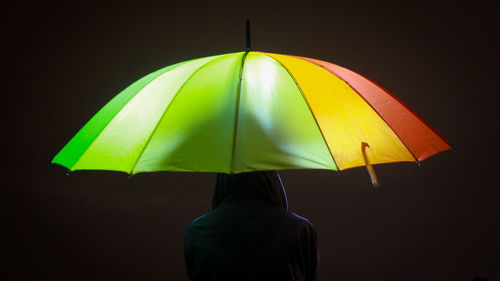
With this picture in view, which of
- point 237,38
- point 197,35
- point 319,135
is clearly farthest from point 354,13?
point 319,135

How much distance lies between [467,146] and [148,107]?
9.55 feet

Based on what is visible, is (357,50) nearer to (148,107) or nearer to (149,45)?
(149,45)

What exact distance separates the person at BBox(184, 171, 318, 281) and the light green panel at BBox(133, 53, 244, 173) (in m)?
0.24

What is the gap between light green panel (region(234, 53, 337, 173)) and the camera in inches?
56.6

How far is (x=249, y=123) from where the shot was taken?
1.50 metres

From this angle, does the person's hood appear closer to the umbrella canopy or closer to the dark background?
the umbrella canopy

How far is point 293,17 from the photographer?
12.3ft

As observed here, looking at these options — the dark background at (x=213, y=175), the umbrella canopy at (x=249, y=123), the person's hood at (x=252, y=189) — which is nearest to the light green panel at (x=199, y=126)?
the umbrella canopy at (x=249, y=123)

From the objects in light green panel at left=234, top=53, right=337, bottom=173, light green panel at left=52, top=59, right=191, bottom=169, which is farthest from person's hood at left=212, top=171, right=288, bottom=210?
light green panel at left=52, top=59, right=191, bottom=169

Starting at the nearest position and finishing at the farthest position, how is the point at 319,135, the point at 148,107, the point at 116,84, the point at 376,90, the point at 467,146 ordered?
the point at 319,135 < the point at 148,107 < the point at 376,90 < the point at 116,84 < the point at 467,146

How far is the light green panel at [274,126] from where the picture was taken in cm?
144

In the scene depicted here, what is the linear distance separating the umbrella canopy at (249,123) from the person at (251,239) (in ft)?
0.78

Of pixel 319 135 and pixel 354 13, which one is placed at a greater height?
pixel 354 13

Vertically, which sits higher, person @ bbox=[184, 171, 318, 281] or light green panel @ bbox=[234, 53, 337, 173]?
light green panel @ bbox=[234, 53, 337, 173]
